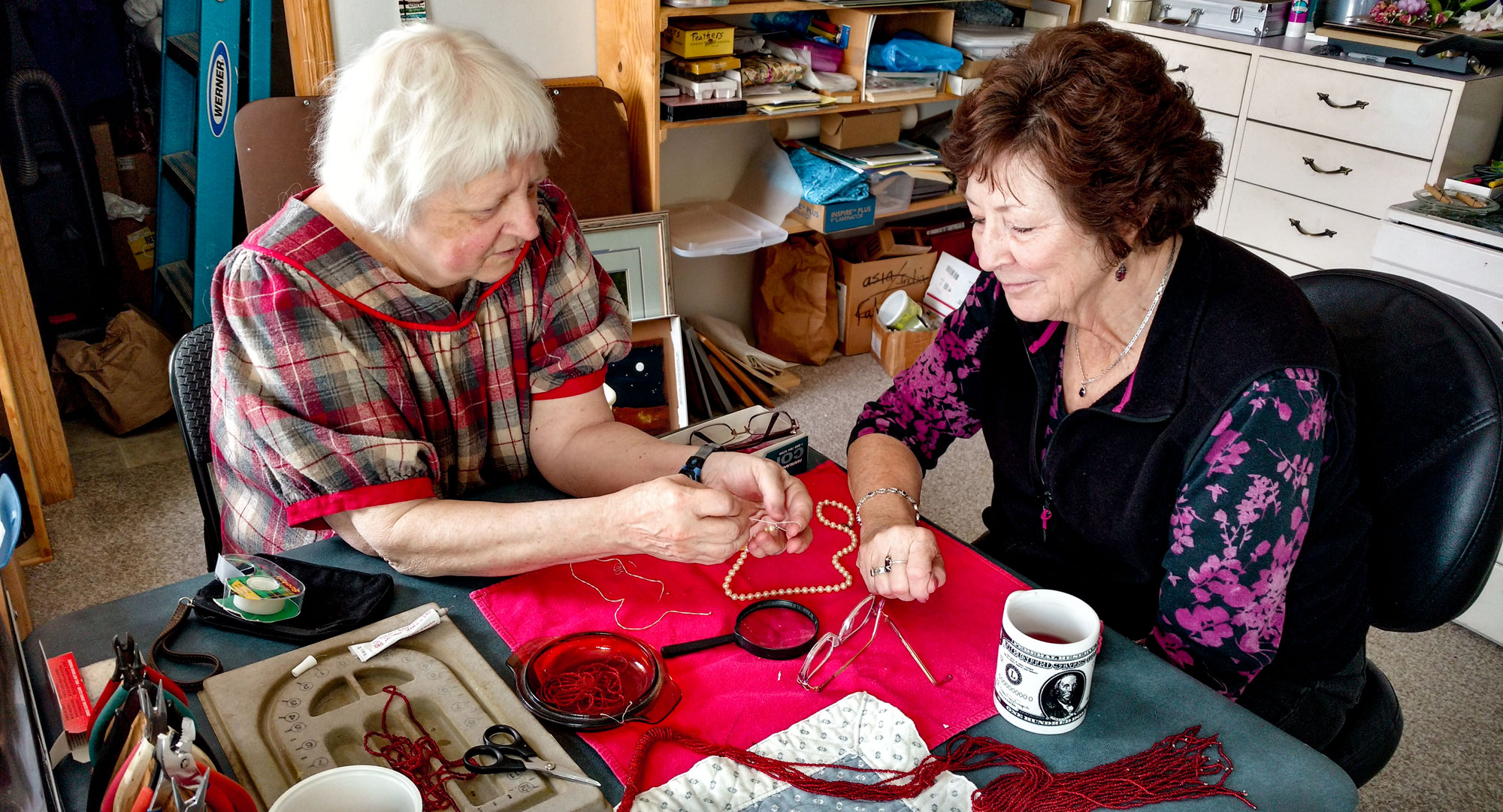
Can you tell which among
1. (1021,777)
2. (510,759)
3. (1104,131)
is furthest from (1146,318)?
(510,759)

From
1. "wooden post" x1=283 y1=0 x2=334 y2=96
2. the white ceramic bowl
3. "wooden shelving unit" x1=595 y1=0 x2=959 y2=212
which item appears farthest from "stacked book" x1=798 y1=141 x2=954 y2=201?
the white ceramic bowl

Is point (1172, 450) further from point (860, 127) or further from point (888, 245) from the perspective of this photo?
point (888, 245)

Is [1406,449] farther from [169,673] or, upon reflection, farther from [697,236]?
[697,236]

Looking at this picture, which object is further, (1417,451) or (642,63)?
(642,63)

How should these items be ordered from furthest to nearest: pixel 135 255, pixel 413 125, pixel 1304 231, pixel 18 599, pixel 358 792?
pixel 135 255, pixel 1304 231, pixel 18 599, pixel 413 125, pixel 358 792

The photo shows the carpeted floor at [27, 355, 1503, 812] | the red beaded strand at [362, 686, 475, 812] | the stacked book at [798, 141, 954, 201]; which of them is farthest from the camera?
the stacked book at [798, 141, 954, 201]

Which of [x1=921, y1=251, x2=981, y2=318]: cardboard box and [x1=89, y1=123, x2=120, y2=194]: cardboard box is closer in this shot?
[x1=89, y1=123, x2=120, y2=194]: cardboard box

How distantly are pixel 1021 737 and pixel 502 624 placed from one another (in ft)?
1.84

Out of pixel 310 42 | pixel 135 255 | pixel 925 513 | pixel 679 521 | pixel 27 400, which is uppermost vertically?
pixel 310 42

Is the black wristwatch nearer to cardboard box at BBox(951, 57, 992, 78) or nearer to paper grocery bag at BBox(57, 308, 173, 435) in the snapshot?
paper grocery bag at BBox(57, 308, 173, 435)

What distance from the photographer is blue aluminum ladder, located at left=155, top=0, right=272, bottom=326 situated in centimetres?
280

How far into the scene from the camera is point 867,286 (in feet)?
12.5

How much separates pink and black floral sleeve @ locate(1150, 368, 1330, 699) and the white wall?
204 cm

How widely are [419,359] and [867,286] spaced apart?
2543 mm
